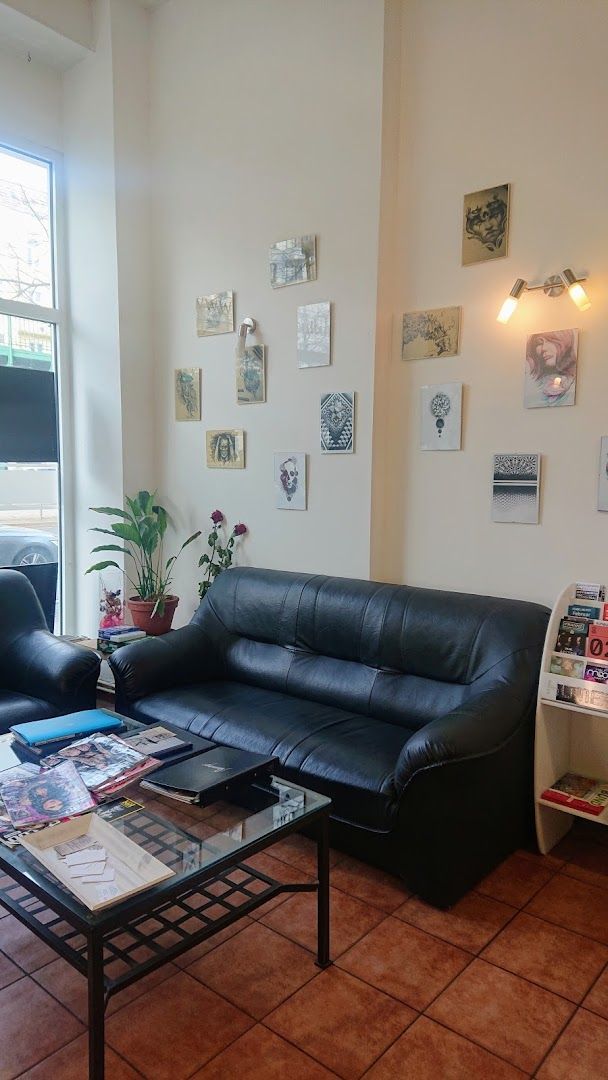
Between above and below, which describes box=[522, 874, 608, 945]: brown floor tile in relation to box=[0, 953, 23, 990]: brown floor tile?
below

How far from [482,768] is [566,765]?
740mm

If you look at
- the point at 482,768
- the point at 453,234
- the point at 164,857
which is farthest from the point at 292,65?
the point at 164,857

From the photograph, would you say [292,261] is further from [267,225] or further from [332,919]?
[332,919]

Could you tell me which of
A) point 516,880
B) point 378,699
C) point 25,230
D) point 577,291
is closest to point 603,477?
point 577,291

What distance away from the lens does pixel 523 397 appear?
2.74 meters

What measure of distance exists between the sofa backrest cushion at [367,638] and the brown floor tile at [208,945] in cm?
93

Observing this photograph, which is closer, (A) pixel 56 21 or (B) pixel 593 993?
(B) pixel 593 993

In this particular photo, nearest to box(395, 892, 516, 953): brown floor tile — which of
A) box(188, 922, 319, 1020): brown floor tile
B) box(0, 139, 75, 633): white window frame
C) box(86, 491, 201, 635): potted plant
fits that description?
box(188, 922, 319, 1020): brown floor tile

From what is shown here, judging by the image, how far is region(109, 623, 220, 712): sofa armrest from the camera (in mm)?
2961

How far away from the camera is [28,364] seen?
4070 millimetres

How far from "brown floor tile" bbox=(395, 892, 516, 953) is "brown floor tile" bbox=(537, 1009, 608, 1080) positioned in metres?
0.32

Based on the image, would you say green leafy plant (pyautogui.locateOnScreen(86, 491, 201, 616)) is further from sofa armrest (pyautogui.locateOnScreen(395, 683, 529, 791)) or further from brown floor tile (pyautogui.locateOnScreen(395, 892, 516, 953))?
brown floor tile (pyautogui.locateOnScreen(395, 892, 516, 953))

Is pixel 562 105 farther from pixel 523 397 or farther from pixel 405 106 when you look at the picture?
pixel 523 397

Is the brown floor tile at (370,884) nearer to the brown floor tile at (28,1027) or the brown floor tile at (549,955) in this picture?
the brown floor tile at (549,955)
